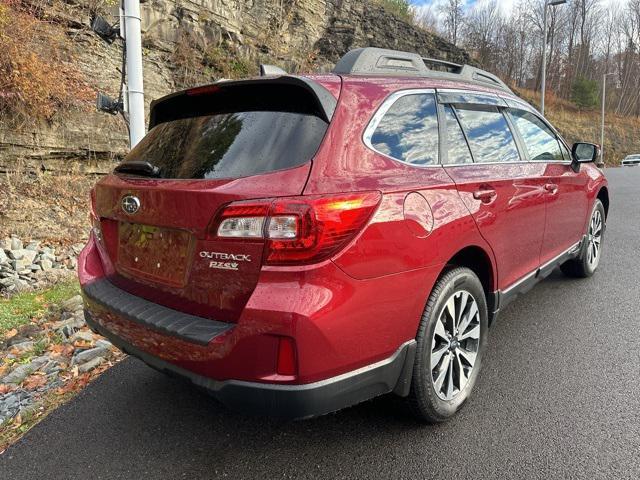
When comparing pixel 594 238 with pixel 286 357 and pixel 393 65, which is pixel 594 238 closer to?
pixel 393 65

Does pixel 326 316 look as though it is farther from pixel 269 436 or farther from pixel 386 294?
pixel 269 436

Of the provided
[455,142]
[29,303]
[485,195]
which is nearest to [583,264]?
[485,195]

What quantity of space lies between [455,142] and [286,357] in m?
1.70

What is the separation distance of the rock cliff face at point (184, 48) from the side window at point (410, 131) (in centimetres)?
486

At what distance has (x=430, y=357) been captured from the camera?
2.37 m

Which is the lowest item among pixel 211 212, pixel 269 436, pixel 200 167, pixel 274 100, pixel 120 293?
pixel 269 436

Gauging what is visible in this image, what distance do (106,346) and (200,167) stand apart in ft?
7.46

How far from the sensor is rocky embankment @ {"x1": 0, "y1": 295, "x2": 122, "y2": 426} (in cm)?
315

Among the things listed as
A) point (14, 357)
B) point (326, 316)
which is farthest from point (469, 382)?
point (14, 357)

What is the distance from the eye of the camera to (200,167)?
2215 mm

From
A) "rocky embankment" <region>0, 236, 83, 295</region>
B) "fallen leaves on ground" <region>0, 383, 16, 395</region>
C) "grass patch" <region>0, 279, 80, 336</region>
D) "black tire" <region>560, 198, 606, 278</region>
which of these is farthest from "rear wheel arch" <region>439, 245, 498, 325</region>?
"rocky embankment" <region>0, 236, 83, 295</region>

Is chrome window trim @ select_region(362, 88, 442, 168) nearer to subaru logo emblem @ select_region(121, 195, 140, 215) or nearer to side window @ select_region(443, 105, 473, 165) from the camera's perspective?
side window @ select_region(443, 105, 473, 165)

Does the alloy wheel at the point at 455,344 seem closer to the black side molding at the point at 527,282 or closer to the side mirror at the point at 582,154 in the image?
the black side molding at the point at 527,282

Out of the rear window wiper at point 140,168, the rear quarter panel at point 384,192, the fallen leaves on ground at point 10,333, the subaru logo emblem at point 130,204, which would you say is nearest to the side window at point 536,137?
the rear quarter panel at point 384,192
